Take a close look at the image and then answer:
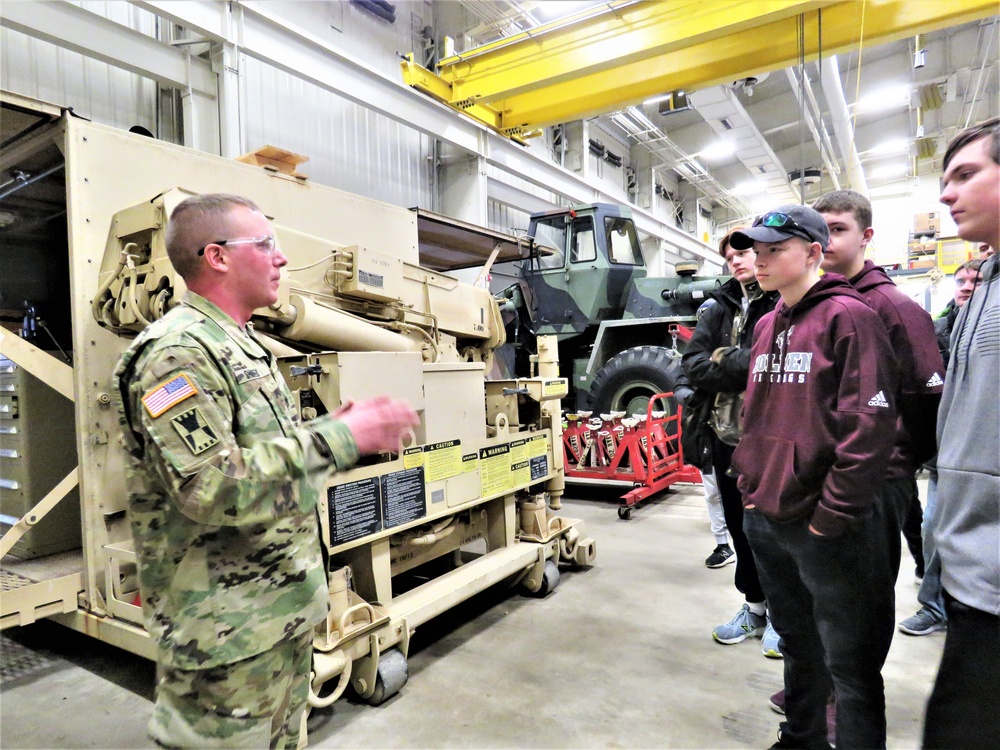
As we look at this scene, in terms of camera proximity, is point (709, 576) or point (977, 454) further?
point (709, 576)

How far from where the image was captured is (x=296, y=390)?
2.21 meters

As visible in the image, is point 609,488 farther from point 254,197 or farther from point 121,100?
point 121,100

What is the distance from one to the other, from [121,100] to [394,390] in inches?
135

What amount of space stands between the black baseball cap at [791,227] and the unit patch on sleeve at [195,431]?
137 centimetres

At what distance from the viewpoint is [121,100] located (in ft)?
13.4

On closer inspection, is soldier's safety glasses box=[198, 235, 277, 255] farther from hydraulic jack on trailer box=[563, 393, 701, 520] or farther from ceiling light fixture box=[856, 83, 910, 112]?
ceiling light fixture box=[856, 83, 910, 112]

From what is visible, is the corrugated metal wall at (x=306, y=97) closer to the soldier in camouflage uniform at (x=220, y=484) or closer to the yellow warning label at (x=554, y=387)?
the yellow warning label at (x=554, y=387)

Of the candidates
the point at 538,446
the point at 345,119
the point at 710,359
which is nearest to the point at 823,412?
the point at 710,359

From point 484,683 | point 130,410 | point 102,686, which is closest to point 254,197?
point 130,410

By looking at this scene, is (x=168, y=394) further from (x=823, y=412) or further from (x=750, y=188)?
(x=750, y=188)

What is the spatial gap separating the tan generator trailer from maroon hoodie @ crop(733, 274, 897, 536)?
1.41 m

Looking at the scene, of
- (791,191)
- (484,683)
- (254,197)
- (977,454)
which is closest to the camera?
(977,454)

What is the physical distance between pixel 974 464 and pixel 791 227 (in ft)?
2.45

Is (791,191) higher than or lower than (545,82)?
higher
